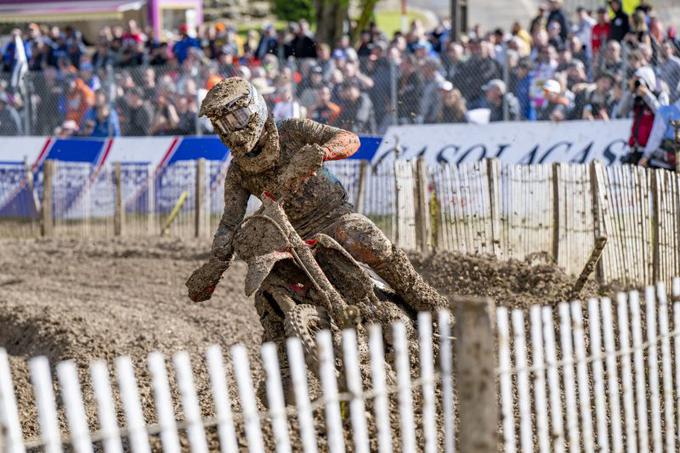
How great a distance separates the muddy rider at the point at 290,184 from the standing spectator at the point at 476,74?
10.3 meters

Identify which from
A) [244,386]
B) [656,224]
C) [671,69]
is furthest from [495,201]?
[244,386]

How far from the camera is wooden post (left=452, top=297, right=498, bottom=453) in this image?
15.0ft

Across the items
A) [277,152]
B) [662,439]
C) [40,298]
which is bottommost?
[40,298]

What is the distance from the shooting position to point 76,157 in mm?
20438

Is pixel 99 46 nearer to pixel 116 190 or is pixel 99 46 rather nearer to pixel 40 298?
pixel 116 190

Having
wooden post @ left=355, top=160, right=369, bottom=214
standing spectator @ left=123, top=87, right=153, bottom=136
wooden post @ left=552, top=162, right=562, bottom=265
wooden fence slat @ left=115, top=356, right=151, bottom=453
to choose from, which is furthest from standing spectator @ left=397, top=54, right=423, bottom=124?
wooden fence slat @ left=115, top=356, right=151, bottom=453

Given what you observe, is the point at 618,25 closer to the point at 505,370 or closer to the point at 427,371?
the point at 505,370

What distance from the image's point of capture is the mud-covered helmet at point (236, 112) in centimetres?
680

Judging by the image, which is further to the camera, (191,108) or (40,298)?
(191,108)

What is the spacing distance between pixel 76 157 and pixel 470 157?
7.09m

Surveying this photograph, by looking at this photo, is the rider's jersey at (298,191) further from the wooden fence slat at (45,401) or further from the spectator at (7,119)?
the spectator at (7,119)

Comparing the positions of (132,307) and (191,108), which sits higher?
(191,108)

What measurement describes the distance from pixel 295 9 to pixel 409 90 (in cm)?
2607

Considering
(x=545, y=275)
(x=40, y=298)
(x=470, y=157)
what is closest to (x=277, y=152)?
(x=545, y=275)
